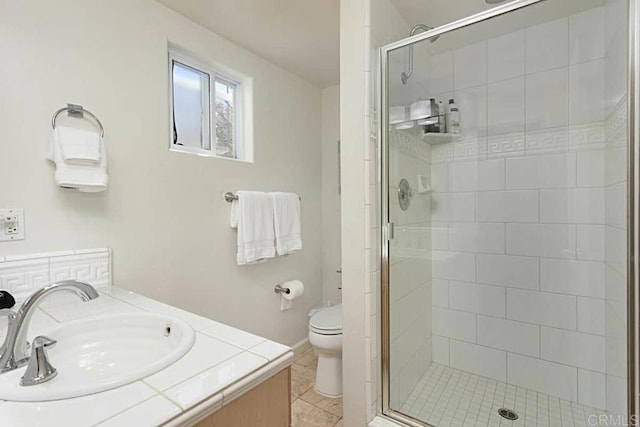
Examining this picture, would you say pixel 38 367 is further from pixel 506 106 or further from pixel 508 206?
pixel 506 106

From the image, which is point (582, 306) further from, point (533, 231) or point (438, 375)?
point (438, 375)

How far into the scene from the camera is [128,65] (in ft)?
5.10

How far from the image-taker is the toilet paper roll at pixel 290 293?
2355 millimetres

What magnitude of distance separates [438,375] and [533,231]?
1.09 meters

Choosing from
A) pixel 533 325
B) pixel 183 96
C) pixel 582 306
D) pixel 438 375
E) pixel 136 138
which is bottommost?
pixel 438 375

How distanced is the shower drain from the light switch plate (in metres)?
2.41

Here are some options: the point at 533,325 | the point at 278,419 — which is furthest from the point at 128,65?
the point at 533,325

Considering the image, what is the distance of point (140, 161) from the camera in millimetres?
1607

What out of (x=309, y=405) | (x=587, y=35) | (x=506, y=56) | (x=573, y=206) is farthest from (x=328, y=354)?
(x=587, y=35)

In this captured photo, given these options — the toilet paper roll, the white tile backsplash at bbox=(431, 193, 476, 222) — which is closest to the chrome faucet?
the toilet paper roll

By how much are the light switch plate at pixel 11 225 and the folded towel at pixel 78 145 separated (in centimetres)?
27

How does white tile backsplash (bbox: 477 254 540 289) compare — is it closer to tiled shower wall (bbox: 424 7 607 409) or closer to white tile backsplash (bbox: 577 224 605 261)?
tiled shower wall (bbox: 424 7 607 409)

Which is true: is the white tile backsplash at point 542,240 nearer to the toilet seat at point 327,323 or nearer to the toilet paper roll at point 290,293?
the toilet seat at point 327,323

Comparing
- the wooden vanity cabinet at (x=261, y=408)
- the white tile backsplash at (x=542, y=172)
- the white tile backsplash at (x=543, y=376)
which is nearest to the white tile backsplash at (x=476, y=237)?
the white tile backsplash at (x=542, y=172)
